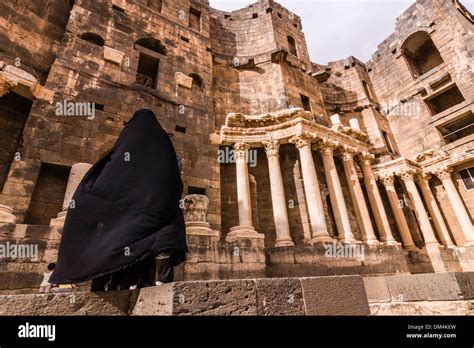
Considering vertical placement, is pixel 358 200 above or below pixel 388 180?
below

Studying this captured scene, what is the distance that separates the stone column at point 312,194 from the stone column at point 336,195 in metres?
1.13

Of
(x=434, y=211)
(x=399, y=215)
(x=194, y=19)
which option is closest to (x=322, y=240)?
(x=399, y=215)

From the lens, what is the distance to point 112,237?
2.41 meters

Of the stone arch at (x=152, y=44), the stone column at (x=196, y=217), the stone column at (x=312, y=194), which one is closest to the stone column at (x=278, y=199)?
the stone column at (x=312, y=194)

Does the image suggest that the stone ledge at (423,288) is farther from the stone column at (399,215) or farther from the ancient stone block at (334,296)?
the stone column at (399,215)

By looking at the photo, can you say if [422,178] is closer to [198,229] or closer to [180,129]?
[180,129]

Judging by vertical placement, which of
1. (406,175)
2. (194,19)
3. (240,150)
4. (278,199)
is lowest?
(278,199)

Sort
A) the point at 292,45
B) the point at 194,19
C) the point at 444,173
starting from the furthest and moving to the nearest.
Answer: the point at 292,45 < the point at 444,173 < the point at 194,19

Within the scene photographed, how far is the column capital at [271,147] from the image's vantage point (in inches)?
418

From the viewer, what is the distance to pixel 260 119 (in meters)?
11.0

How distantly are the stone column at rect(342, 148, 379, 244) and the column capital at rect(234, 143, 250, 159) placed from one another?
5.26 m

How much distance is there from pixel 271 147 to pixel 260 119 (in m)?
1.45

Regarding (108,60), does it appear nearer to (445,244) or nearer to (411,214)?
(411,214)
